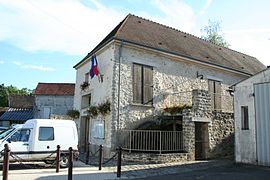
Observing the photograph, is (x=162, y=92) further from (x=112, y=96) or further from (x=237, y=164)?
(x=237, y=164)

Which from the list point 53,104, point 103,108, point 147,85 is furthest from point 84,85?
point 53,104

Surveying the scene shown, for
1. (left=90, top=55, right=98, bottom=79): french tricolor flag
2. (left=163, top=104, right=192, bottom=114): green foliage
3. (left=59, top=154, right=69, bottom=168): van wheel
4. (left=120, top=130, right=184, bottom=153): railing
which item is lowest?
(left=59, top=154, right=69, bottom=168): van wheel

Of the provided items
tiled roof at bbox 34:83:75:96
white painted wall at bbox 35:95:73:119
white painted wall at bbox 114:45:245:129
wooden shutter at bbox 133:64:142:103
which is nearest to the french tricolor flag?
white painted wall at bbox 114:45:245:129

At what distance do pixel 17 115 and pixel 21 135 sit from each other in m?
25.6

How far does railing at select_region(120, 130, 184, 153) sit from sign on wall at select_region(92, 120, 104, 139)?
123cm

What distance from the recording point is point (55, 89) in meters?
32.8

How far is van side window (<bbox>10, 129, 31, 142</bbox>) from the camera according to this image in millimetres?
10391

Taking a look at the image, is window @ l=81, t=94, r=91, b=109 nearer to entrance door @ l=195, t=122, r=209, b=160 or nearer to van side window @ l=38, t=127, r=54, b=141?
van side window @ l=38, t=127, r=54, b=141

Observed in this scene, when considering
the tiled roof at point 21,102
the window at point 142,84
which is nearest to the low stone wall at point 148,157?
the window at point 142,84

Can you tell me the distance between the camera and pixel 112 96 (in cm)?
1345

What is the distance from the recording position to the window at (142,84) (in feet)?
46.7

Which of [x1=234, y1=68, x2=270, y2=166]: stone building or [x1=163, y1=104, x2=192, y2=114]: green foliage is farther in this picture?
[x1=163, y1=104, x2=192, y2=114]: green foliage

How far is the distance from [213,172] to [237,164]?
2640mm

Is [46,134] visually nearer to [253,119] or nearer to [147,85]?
[147,85]
